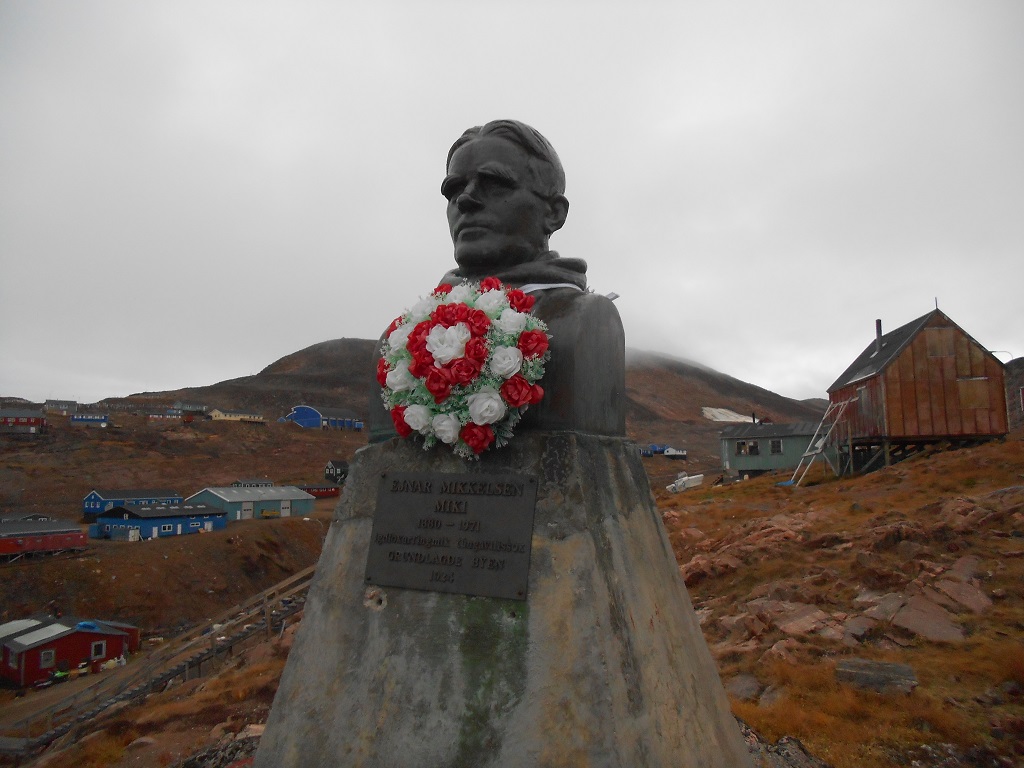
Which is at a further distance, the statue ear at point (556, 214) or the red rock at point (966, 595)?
the red rock at point (966, 595)

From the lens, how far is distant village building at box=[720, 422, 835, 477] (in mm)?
35031

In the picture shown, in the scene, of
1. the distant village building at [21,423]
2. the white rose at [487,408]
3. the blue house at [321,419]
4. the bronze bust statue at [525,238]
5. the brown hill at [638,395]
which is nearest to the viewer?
the white rose at [487,408]

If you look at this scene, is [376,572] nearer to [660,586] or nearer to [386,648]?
[386,648]

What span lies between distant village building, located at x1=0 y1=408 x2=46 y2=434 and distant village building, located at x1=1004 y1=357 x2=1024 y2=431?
261 feet

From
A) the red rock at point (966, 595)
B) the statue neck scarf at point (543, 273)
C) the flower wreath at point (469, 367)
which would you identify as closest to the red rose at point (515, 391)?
the flower wreath at point (469, 367)

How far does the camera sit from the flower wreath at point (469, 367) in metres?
2.86

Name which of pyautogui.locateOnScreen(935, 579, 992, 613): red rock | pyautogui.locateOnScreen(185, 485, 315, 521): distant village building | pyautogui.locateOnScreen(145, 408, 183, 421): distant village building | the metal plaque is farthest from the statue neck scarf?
pyautogui.locateOnScreen(145, 408, 183, 421): distant village building

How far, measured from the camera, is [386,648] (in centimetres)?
301

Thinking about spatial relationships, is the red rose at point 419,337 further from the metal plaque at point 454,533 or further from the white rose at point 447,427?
the metal plaque at point 454,533

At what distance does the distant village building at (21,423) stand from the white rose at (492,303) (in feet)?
232

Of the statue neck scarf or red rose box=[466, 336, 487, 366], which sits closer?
red rose box=[466, 336, 487, 366]

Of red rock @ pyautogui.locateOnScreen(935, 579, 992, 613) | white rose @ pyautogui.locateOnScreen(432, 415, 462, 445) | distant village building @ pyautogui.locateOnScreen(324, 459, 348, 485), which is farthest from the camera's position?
distant village building @ pyautogui.locateOnScreen(324, 459, 348, 485)

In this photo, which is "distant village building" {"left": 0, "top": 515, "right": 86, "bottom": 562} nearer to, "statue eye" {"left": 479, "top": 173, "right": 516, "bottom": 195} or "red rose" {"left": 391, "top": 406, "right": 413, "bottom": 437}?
"red rose" {"left": 391, "top": 406, "right": 413, "bottom": 437}

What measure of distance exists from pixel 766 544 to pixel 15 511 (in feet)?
154
